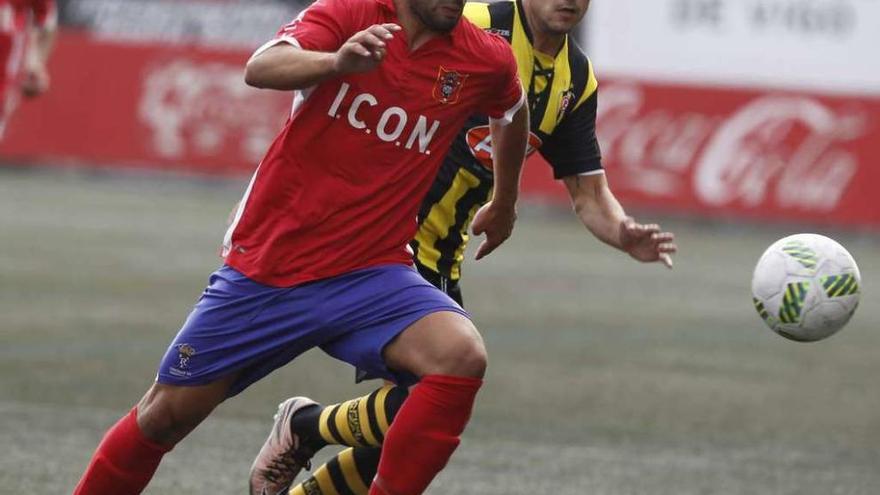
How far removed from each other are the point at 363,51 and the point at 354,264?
87 cm

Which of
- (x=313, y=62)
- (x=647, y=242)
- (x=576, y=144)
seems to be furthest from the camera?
(x=576, y=144)

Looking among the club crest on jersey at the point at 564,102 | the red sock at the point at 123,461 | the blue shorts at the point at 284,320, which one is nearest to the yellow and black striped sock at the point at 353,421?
the blue shorts at the point at 284,320

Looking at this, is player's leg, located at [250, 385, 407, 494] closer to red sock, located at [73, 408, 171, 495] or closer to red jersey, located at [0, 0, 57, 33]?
red sock, located at [73, 408, 171, 495]

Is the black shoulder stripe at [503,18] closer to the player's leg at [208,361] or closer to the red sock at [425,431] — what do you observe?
the player's leg at [208,361]

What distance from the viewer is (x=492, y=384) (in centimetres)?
1050

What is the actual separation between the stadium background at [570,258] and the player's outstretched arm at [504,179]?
125cm

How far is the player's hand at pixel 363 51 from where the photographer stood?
16.7 feet

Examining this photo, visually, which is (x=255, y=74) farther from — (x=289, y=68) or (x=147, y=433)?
(x=147, y=433)

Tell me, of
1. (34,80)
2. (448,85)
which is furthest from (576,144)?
(34,80)

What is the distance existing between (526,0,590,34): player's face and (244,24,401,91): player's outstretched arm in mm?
1256

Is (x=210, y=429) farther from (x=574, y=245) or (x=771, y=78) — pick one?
(x=771, y=78)

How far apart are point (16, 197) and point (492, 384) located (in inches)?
530

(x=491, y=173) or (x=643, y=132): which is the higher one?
(x=491, y=173)

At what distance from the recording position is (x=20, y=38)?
11422 millimetres
